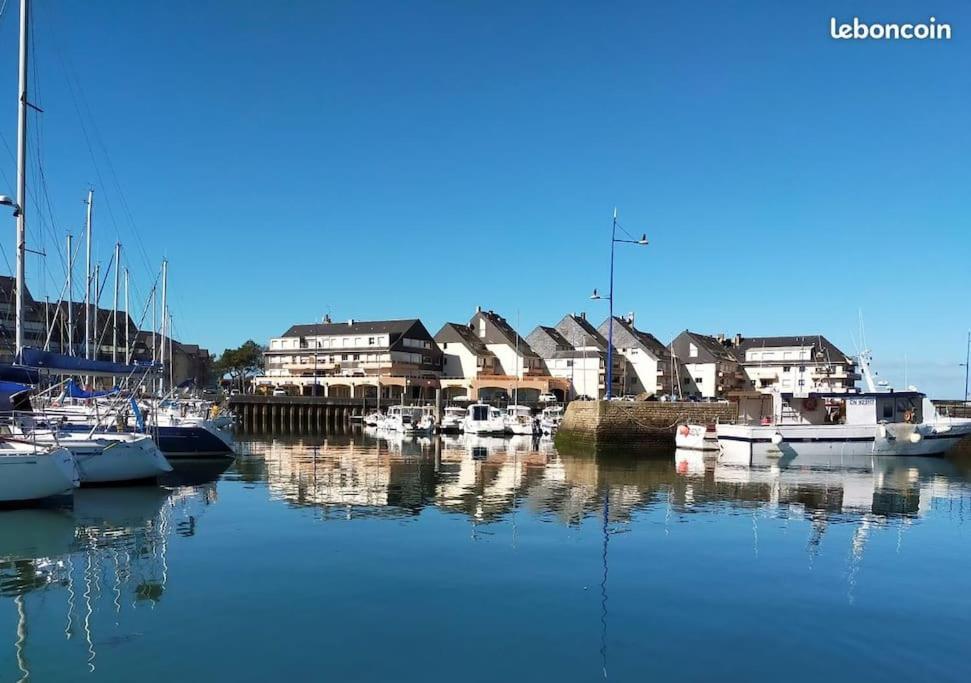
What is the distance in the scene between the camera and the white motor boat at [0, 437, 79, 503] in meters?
21.8

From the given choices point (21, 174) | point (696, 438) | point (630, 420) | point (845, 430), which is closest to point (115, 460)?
point (21, 174)

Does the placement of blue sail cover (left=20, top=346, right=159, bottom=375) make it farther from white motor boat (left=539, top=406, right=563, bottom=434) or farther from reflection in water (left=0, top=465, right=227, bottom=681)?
white motor boat (left=539, top=406, right=563, bottom=434)

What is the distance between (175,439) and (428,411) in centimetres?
4604

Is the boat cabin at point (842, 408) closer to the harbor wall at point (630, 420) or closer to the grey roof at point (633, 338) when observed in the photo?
the harbor wall at point (630, 420)

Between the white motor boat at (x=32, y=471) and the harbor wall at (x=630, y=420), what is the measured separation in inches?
1394

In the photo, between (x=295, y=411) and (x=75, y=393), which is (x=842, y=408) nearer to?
(x=75, y=393)

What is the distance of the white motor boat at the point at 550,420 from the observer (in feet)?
236

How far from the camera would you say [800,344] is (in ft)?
→ 362

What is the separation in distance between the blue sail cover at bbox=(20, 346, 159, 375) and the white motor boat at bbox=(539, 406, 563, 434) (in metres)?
42.4

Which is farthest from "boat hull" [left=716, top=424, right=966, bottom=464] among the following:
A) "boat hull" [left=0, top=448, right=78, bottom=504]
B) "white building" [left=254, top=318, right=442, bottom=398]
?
"white building" [left=254, top=318, right=442, bottom=398]

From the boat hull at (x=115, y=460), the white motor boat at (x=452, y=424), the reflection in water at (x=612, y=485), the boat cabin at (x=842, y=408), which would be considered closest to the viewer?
the reflection in water at (x=612, y=485)

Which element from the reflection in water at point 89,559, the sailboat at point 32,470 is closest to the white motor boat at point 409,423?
the reflection in water at point 89,559

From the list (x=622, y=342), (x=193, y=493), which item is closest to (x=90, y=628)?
(x=193, y=493)

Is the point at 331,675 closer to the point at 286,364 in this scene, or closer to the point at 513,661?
the point at 513,661
